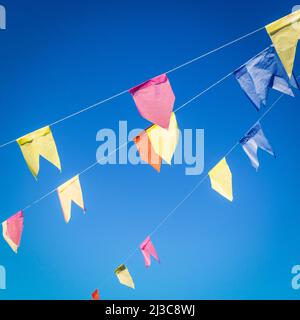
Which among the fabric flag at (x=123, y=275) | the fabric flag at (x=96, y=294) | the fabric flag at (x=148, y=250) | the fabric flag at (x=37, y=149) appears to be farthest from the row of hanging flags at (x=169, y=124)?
the fabric flag at (x=96, y=294)

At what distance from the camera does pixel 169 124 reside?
3.74 meters

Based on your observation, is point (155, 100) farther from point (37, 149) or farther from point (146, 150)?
point (37, 149)

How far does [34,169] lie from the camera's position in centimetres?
367

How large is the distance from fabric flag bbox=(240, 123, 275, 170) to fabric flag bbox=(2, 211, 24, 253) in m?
2.46

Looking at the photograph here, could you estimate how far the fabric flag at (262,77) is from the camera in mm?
3293

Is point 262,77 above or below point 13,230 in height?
above

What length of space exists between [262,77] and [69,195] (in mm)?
2153

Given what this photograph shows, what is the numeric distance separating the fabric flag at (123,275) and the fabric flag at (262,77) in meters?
2.89

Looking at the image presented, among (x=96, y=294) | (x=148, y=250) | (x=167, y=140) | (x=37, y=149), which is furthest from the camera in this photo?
(x=96, y=294)

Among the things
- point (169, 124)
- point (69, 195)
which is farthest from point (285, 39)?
point (69, 195)

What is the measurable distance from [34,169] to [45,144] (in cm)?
25

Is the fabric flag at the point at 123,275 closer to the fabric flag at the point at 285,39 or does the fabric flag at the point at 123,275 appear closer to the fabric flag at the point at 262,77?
the fabric flag at the point at 262,77

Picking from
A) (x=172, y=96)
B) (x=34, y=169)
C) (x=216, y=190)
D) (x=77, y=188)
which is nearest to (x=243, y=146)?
(x=216, y=190)
